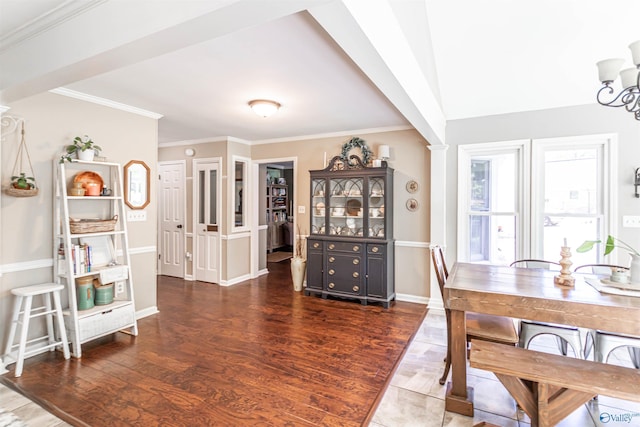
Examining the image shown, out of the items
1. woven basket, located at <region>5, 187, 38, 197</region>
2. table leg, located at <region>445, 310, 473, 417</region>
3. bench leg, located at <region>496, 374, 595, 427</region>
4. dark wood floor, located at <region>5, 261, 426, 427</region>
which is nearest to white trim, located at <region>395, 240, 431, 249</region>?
dark wood floor, located at <region>5, 261, 426, 427</region>

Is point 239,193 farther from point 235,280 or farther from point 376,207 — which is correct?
point 376,207

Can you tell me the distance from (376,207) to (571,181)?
2264mm

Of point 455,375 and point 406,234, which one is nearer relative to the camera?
point 455,375

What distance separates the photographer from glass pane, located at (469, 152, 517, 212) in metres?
3.81

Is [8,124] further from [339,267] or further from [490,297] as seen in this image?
[490,297]

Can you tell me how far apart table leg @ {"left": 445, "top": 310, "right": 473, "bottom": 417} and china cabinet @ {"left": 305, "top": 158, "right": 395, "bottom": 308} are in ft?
6.64

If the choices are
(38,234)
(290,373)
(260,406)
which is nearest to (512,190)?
(290,373)

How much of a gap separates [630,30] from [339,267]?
3828 mm

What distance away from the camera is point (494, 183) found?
12.9 ft

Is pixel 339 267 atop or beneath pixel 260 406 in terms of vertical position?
atop

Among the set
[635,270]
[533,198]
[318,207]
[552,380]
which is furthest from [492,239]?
[552,380]

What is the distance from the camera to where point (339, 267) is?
178 inches

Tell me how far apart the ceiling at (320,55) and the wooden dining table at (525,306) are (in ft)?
4.91

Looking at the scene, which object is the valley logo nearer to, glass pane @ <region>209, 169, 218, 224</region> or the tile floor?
the tile floor
